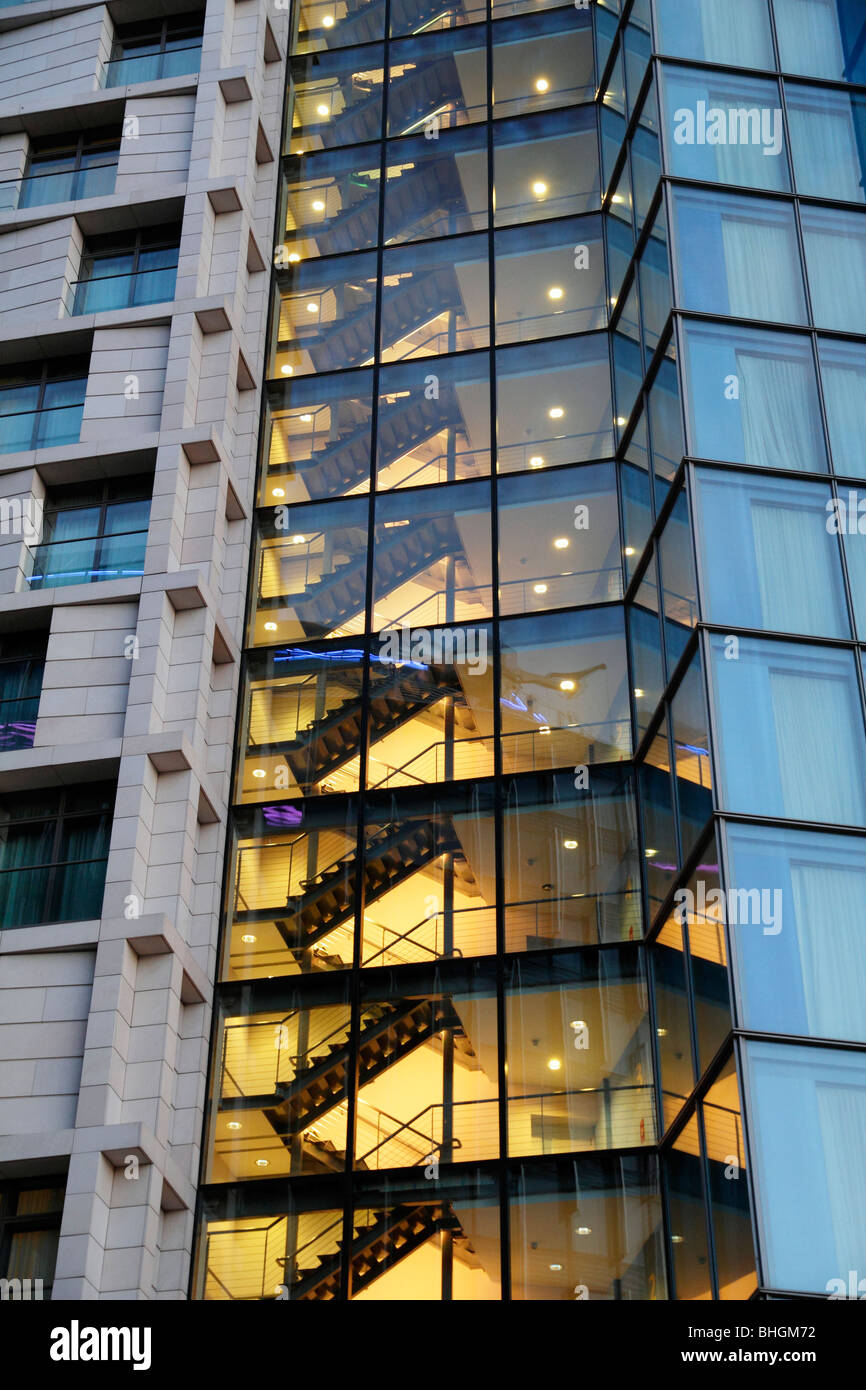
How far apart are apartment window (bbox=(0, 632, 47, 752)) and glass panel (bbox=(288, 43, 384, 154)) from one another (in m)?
13.6

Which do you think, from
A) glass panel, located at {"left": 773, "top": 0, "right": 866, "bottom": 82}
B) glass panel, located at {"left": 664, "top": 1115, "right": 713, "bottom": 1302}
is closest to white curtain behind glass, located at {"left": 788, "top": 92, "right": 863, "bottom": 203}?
glass panel, located at {"left": 773, "top": 0, "right": 866, "bottom": 82}

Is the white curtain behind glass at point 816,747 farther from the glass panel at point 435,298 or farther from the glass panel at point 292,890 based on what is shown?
the glass panel at point 435,298

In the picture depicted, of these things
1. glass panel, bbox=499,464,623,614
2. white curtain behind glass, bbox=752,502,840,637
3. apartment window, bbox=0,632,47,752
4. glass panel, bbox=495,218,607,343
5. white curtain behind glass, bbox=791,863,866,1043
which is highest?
glass panel, bbox=495,218,607,343

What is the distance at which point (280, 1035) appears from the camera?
26109 millimetres

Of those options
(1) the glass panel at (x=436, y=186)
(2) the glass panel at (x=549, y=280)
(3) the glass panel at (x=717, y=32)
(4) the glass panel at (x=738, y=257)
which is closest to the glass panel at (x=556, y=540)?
(2) the glass panel at (x=549, y=280)

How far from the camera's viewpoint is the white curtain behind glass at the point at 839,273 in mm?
26359

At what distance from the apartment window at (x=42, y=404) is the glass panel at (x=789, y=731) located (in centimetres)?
1559

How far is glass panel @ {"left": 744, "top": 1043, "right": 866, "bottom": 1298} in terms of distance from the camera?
18.1m

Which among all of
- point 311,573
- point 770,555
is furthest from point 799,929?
point 311,573

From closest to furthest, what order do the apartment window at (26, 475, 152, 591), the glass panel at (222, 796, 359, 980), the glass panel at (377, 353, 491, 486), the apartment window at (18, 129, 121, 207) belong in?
the glass panel at (222, 796, 359, 980), the apartment window at (26, 475, 152, 591), the glass panel at (377, 353, 491, 486), the apartment window at (18, 129, 121, 207)

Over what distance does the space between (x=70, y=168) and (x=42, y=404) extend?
6.82 m

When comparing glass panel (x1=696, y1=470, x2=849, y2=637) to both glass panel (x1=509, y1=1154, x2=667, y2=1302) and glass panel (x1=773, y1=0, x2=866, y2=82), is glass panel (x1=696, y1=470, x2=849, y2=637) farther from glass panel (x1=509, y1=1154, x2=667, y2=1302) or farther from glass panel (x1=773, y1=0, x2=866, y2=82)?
glass panel (x1=773, y1=0, x2=866, y2=82)
